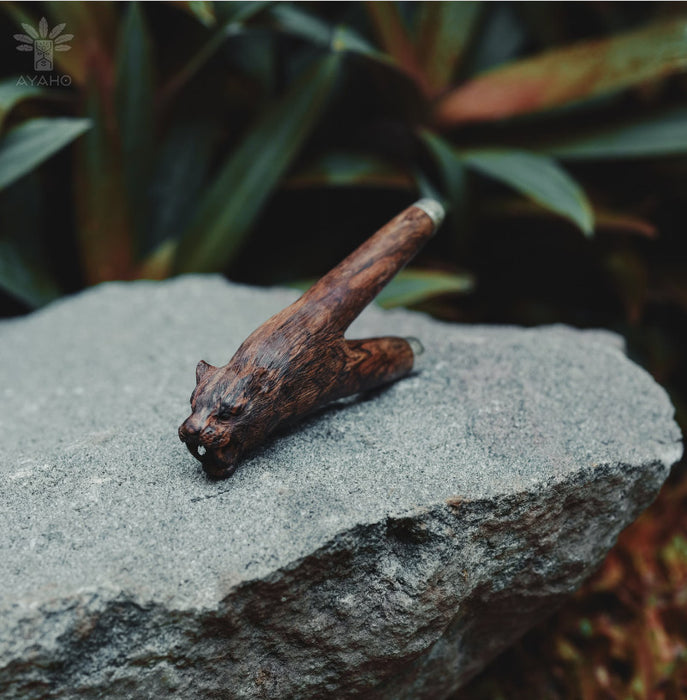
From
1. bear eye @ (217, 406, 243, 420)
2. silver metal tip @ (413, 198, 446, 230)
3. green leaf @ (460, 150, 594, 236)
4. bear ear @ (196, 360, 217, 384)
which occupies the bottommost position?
green leaf @ (460, 150, 594, 236)

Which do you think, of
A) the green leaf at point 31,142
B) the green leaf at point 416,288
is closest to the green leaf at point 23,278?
the green leaf at point 31,142

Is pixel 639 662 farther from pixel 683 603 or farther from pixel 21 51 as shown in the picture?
pixel 21 51

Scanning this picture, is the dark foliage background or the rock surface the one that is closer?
the rock surface

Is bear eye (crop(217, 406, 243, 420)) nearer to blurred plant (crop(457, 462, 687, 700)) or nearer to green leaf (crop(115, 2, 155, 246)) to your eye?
blurred plant (crop(457, 462, 687, 700))

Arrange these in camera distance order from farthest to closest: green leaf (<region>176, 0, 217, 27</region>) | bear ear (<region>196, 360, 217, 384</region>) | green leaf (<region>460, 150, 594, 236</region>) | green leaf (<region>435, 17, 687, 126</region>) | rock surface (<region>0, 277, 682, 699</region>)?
green leaf (<region>435, 17, 687, 126</region>)
green leaf (<region>460, 150, 594, 236</region>)
green leaf (<region>176, 0, 217, 27</region>)
bear ear (<region>196, 360, 217, 384</region>)
rock surface (<region>0, 277, 682, 699</region>)

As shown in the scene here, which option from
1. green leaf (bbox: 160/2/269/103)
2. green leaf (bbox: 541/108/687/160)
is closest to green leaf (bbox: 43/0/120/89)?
green leaf (bbox: 160/2/269/103)

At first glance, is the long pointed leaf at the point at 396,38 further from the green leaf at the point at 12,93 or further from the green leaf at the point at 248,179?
the green leaf at the point at 12,93

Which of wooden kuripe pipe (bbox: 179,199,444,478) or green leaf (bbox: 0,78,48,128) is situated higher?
green leaf (bbox: 0,78,48,128)
